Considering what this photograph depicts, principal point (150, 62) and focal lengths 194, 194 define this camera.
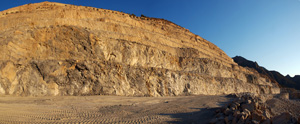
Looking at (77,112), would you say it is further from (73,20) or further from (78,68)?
(73,20)

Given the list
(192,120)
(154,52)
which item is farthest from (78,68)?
(192,120)

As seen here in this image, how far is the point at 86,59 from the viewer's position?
18234mm

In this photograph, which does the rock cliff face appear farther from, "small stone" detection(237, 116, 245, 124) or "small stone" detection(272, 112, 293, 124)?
"small stone" detection(272, 112, 293, 124)

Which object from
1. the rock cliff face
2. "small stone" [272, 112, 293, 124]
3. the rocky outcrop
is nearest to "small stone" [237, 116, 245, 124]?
"small stone" [272, 112, 293, 124]

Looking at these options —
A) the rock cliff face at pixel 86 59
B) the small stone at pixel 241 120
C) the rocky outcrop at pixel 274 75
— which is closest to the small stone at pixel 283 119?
the small stone at pixel 241 120

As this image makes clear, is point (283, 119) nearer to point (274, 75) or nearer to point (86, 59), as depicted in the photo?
point (86, 59)

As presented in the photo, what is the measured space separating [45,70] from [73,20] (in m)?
8.33

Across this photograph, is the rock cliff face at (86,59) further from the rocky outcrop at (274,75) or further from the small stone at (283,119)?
the rocky outcrop at (274,75)

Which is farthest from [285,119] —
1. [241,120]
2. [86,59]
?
[86,59]

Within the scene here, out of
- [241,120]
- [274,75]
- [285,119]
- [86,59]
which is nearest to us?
[285,119]

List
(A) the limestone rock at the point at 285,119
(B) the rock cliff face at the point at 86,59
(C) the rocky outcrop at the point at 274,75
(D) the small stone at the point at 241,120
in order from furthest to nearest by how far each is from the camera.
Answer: (C) the rocky outcrop at the point at 274,75 → (B) the rock cliff face at the point at 86,59 → (D) the small stone at the point at 241,120 → (A) the limestone rock at the point at 285,119

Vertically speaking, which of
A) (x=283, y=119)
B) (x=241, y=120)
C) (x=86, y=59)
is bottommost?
(x=241, y=120)

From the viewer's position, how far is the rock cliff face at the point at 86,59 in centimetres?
1570

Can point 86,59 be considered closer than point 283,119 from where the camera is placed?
No
